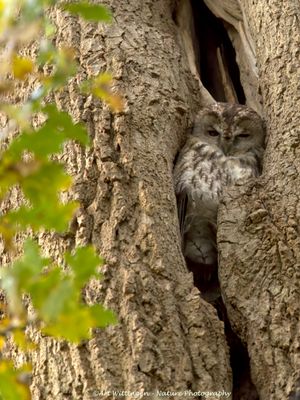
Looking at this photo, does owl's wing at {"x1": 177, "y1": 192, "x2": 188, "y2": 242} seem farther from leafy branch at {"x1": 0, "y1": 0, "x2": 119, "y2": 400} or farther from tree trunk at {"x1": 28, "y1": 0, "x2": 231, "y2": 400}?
leafy branch at {"x1": 0, "y1": 0, "x2": 119, "y2": 400}

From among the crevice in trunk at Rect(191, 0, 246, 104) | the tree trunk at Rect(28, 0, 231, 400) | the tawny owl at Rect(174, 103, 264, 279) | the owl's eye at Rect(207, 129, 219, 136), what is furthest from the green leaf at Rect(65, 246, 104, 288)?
the crevice in trunk at Rect(191, 0, 246, 104)

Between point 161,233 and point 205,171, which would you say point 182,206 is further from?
point 161,233

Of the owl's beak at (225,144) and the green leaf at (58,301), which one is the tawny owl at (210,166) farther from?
the green leaf at (58,301)

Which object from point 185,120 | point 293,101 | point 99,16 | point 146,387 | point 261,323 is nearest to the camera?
point 99,16

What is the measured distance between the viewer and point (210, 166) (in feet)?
12.6

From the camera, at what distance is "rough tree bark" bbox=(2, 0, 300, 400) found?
262 cm

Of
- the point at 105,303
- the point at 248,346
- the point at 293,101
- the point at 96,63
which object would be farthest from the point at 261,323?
the point at 96,63

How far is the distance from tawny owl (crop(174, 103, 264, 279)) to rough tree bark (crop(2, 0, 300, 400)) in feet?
0.38

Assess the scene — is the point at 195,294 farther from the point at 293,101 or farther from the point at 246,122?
the point at 246,122

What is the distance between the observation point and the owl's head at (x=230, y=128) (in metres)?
3.86

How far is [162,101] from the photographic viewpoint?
357cm

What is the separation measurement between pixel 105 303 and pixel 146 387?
30 centimetres

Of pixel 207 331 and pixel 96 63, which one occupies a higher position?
pixel 96 63

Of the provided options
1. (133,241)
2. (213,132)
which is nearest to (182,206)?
(213,132)
